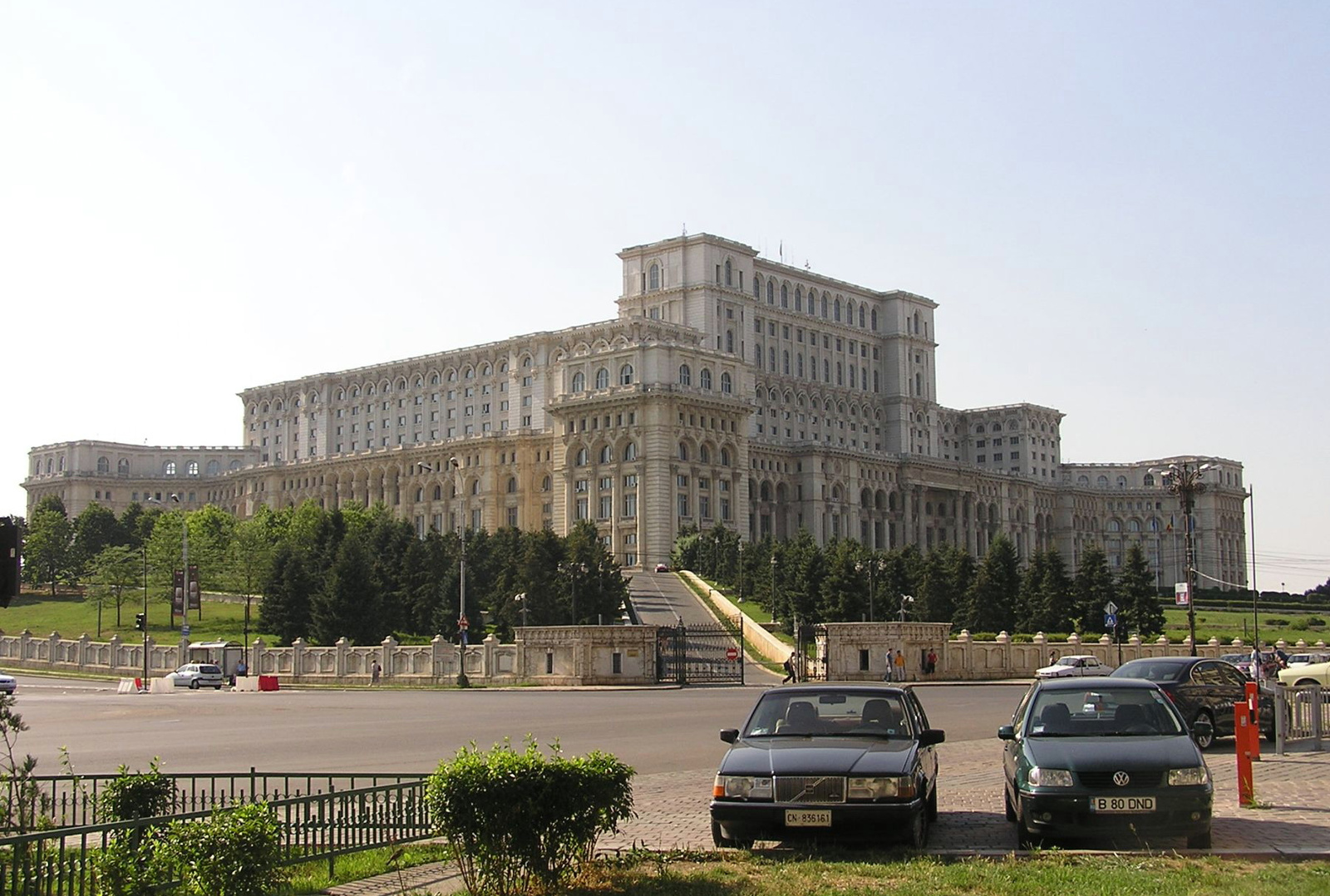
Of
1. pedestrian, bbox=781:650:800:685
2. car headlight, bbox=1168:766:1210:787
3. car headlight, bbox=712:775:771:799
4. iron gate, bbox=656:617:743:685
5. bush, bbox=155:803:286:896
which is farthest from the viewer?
iron gate, bbox=656:617:743:685

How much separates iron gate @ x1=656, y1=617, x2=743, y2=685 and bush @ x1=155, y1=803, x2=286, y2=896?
4737cm

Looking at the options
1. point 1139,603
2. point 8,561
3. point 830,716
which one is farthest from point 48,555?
point 830,716

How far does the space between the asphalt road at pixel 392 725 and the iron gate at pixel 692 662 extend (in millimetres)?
4120

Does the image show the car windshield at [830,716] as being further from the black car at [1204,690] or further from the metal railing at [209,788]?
the black car at [1204,690]

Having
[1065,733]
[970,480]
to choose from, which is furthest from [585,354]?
[1065,733]

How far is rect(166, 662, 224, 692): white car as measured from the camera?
63.7m

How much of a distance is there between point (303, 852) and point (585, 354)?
11707 centimetres

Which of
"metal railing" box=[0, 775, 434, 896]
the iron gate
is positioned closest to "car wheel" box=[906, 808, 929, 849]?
"metal railing" box=[0, 775, 434, 896]

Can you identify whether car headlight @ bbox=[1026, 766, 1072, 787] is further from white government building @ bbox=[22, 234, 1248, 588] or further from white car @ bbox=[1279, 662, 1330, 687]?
white government building @ bbox=[22, 234, 1248, 588]

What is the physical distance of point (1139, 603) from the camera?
81.7 meters

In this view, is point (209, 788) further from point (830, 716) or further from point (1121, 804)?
point (1121, 804)

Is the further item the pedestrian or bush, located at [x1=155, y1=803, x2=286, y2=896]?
the pedestrian

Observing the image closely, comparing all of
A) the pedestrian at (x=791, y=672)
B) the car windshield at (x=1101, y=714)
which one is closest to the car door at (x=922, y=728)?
the car windshield at (x=1101, y=714)

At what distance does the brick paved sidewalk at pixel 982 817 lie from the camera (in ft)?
41.6
